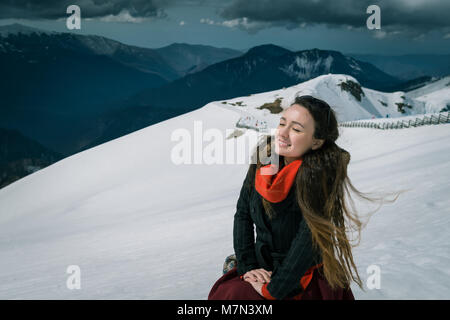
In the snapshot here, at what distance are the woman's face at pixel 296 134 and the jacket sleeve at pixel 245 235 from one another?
1.40ft

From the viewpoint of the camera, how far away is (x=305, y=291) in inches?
103

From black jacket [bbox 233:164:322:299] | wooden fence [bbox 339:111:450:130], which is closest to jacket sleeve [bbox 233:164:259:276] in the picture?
black jacket [bbox 233:164:322:299]

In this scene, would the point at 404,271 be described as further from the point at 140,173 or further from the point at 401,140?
the point at 140,173

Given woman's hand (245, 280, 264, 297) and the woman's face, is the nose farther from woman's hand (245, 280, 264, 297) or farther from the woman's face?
woman's hand (245, 280, 264, 297)

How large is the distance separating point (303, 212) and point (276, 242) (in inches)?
16.0

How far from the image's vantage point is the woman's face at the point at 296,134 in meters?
2.52

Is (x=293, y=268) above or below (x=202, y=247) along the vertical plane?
above

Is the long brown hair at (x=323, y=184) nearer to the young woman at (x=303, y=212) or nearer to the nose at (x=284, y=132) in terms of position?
the young woman at (x=303, y=212)

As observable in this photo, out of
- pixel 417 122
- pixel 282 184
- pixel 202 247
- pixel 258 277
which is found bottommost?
pixel 202 247

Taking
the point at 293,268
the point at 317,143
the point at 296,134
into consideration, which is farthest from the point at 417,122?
the point at 293,268

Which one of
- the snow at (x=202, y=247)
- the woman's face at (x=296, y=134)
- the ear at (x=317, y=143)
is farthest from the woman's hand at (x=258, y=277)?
the snow at (x=202, y=247)

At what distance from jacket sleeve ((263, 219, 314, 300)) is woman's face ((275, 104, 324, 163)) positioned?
0.62m

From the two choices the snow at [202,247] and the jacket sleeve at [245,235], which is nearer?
the jacket sleeve at [245,235]

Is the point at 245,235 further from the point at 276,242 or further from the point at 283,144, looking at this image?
the point at 283,144
